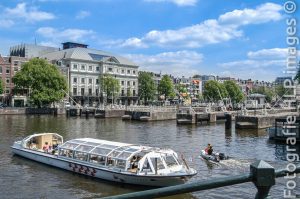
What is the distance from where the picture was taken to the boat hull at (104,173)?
26.5 metres

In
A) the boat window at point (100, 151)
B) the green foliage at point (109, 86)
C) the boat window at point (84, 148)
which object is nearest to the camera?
the boat window at point (100, 151)

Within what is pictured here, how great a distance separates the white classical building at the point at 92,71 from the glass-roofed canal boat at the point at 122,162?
117712 mm

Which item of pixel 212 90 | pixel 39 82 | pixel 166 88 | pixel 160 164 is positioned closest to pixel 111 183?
pixel 160 164

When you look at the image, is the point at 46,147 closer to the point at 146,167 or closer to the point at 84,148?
the point at 84,148

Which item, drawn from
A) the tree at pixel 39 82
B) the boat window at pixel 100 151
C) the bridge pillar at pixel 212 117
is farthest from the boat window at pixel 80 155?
the tree at pixel 39 82

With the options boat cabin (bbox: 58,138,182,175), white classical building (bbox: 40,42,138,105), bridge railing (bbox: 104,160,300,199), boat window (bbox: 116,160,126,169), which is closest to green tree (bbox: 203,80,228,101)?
white classical building (bbox: 40,42,138,105)

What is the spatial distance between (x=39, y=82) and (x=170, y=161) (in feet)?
337

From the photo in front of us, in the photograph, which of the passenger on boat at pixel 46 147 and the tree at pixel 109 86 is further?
the tree at pixel 109 86

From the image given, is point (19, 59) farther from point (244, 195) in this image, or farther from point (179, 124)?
point (244, 195)

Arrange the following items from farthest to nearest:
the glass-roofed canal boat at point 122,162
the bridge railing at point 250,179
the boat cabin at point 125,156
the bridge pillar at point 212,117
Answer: the bridge pillar at point 212,117, the boat cabin at point 125,156, the glass-roofed canal boat at point 122,162, the bridge railing at point 250,179

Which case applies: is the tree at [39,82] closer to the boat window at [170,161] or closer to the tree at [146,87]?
the tree at [146,87]

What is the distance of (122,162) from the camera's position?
28.5 metres

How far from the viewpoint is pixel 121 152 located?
29281mm

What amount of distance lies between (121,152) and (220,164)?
988 cm
